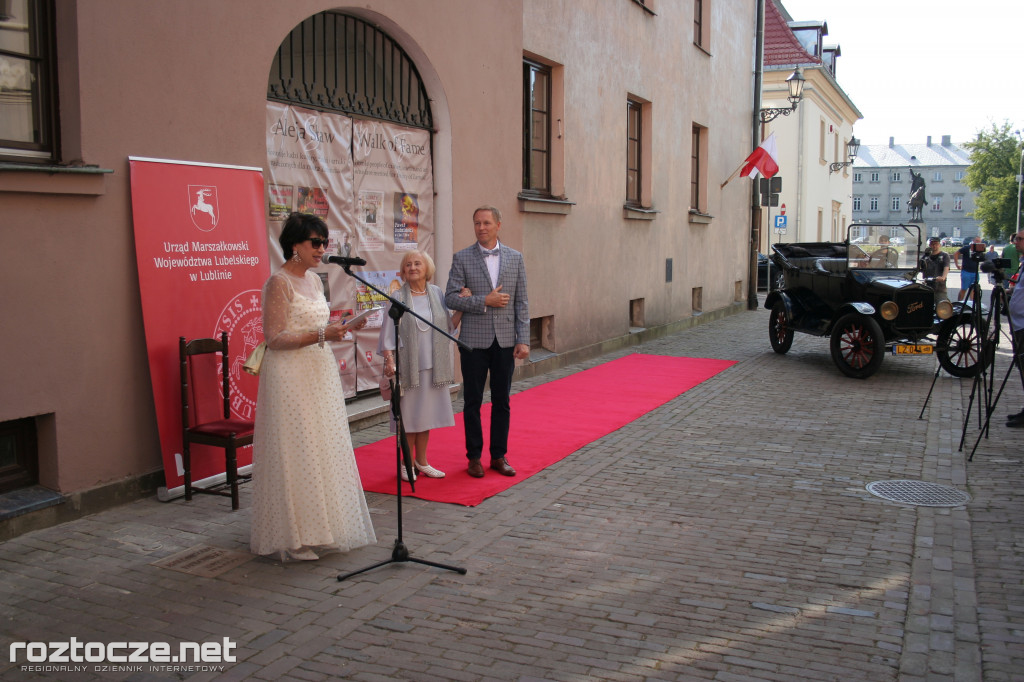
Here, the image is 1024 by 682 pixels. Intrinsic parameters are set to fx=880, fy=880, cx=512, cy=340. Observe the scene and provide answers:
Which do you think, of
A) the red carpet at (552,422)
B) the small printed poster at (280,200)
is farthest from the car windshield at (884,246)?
the small printed poster at (280,200)

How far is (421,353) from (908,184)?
379 ft

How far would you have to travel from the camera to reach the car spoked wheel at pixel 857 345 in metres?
10.7

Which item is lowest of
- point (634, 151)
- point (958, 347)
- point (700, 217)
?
point (958, 347)

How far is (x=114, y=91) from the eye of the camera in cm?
541

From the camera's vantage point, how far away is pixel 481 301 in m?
6.29

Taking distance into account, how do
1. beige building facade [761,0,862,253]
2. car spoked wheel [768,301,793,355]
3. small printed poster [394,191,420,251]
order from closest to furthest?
small printed poster [394,191,420,251]
car spoked wheel [768,301,793,355]
beige building facade [761,0,862,253]

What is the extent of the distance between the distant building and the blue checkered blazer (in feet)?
351

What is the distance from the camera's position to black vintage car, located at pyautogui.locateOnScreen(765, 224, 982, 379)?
10.8 m

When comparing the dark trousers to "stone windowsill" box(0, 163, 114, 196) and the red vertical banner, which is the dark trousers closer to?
the red vertical banner

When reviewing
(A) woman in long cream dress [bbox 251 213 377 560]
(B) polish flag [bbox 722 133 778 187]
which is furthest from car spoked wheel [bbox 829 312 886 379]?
(B) polish flag [bbox 722 133 778 187]

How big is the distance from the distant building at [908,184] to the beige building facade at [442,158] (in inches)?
3801

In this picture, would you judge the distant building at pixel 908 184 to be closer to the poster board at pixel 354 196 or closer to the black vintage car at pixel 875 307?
the black vintage car at pixel 875 307

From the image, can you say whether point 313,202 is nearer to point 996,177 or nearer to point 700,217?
point 700,217

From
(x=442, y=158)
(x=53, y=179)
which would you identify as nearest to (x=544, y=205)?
(x=442, y=158)
